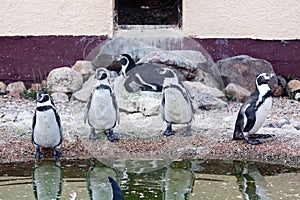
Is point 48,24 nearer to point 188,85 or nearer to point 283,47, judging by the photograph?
point 188,85

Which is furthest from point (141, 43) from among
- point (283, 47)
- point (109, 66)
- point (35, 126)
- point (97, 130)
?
point (35, 126)

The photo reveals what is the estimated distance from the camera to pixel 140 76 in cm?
689

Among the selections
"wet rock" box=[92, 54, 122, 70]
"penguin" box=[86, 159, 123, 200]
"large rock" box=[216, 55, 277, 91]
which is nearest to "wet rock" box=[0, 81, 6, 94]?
"wet rock" box=[92, 54, 122, 70]

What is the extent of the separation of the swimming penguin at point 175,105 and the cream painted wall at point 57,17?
242cm

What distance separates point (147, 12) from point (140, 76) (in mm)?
3428

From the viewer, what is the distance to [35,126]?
5.42 metres

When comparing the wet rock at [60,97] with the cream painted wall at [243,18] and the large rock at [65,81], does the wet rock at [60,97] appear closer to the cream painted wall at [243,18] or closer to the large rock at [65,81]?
the large rock at [65,81]

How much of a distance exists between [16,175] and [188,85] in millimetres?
3078

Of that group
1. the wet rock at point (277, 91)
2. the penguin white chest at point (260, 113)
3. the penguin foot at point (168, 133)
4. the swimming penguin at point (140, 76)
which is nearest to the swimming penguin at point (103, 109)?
the penguin foot at point (168, 133)

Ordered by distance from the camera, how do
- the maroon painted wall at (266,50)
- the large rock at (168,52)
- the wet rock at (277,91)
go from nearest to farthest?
1. the large rock at (168,52)
2. the wet rock at (277,91)
3. the maroon painted wall at (266,50)

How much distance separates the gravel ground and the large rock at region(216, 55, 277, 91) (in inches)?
45.8

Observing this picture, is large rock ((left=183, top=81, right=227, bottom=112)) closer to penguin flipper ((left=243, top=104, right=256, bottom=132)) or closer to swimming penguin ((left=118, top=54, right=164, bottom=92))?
swimming penguin ((left=118, top=54, right=164, bottom=92))

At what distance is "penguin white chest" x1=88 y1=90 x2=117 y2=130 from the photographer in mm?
5812

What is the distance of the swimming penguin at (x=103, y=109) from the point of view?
5816mm
